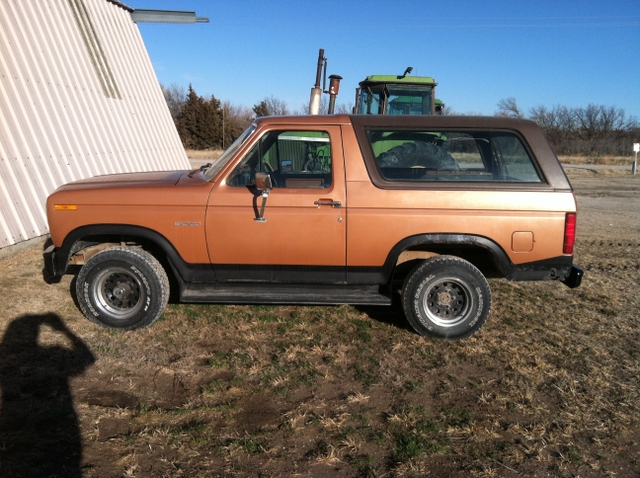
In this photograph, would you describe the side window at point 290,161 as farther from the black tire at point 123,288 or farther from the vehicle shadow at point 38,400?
the vehicle shadow at point 38,400

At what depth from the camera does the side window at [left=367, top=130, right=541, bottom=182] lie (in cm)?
477

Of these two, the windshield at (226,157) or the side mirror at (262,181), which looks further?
the windshield at (226,157)

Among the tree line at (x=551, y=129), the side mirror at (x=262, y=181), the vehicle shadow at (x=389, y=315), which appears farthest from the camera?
the tree line at (x=551, y=129)

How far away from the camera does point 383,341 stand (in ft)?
16.0

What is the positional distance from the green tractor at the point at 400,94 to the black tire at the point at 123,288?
7.54m

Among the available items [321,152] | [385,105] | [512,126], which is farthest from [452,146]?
[385,105]

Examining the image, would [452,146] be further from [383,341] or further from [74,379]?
[74,379]

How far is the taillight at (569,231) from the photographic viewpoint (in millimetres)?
4551

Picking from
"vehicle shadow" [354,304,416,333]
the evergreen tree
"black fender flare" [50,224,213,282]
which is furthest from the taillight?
the evergreen tree

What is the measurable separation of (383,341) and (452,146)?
6.37 feet

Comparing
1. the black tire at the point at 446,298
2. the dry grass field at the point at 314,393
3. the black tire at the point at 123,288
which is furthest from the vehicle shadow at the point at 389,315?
the black tire at the point at 123,288

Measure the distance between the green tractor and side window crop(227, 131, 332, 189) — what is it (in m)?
6.58

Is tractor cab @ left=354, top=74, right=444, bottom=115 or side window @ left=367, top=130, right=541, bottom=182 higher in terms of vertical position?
tractor cab @ left=354, top=74, right=444, bottom=115

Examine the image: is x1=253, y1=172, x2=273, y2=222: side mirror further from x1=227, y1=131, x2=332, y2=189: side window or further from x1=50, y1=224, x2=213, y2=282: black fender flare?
x1=50, y1=224, x2=213, y2=282: black fender flare
